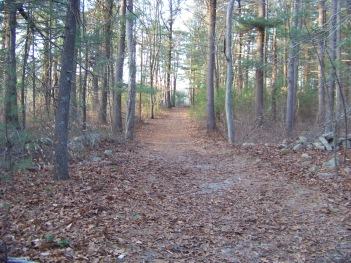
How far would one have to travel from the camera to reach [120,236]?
4.73 m

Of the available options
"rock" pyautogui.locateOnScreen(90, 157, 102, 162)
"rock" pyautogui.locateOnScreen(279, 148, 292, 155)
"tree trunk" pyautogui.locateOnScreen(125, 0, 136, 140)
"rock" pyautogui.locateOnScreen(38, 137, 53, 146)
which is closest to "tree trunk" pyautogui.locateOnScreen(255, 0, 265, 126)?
"rock" pyautogui.locateOnScreen(279, 148, 292, 155)

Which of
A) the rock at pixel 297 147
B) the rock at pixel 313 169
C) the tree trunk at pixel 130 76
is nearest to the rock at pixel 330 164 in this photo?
the rock at pixel 313 169

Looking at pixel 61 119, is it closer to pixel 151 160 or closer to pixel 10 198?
pixel 10 198

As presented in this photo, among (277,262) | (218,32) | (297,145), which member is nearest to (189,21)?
(218,32)

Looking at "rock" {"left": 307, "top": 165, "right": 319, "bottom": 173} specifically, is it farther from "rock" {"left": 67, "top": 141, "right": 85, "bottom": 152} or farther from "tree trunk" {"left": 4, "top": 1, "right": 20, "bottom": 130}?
"tree trunk" {"left": 4, "top": 1, "right": 20, "bottom": 130}

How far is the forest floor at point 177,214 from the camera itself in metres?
4.29

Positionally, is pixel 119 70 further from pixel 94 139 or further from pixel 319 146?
pixel 319 146

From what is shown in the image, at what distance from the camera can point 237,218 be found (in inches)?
230

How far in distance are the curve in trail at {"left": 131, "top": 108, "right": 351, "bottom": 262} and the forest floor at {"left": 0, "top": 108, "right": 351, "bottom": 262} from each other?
16 millimetres

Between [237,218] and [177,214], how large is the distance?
43.7 inches

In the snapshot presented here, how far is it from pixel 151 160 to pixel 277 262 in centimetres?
754

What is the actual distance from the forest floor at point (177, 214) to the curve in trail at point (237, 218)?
2 centimetres

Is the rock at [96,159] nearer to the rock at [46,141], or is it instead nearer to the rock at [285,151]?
the rock at [46,141]

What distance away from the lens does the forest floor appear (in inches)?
169
